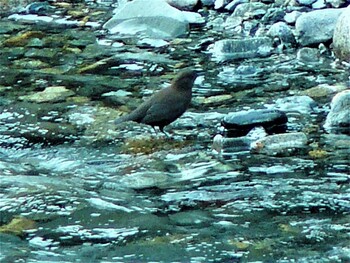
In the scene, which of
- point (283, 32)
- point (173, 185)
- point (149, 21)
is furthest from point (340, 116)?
point (149, 21)

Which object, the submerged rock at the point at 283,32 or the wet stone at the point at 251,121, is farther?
the submerged rock at the point at 283,32

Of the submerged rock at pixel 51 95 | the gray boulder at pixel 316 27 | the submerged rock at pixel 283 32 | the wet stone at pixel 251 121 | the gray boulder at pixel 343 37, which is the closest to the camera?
the wet stone at pixel 251 121

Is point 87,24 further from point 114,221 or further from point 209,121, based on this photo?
point 114,221

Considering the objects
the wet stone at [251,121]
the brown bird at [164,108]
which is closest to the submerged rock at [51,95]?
the brown bird at [164,108]

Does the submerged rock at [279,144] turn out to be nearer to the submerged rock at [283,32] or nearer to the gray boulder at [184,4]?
the submerged rock at [283,32]

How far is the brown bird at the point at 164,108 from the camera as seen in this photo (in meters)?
7.64

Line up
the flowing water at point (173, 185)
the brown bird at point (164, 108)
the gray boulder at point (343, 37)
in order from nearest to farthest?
the flowing water at point (173, 185) → the brown bird at point (164, 108) → the gray boulder at point (343, 37)

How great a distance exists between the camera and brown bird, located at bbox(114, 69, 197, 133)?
301 inches

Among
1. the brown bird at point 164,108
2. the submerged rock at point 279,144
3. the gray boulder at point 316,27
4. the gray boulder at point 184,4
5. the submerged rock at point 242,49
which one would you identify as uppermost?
the brown bird at point 164,108

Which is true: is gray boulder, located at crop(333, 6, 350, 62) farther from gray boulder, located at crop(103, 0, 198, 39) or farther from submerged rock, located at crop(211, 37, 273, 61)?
gray boulder, located at crop(103, 0, 198, 39)

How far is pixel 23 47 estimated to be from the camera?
11.8 m

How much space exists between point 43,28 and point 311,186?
7631 millimetres

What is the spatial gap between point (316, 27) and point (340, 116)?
3298 mm

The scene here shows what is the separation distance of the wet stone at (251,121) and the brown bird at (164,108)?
0.38 meters
